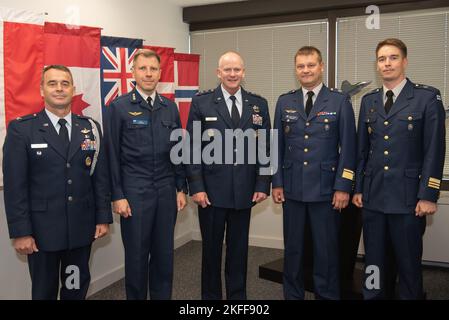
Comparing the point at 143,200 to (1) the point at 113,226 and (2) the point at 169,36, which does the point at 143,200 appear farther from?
(2) the point at 169,36

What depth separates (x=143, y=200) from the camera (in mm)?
2637

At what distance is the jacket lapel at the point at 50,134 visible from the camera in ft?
7.73

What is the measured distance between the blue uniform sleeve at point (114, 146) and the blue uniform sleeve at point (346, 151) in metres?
1.29

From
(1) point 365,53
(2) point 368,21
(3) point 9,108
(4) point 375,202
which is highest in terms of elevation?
(2) point 368,21

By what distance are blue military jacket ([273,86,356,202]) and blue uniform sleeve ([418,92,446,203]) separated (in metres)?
0.40

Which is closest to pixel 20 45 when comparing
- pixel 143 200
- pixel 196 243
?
pixel 143 200

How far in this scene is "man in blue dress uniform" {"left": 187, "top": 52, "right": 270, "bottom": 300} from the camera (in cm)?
283

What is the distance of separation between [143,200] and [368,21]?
295 cm

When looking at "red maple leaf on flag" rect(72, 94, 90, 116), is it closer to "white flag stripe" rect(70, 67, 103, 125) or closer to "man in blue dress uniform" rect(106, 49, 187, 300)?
"white flag stripe" rect(70, 67, 103, 125)

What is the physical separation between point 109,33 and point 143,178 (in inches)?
68.2

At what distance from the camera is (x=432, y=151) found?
8.32 feet

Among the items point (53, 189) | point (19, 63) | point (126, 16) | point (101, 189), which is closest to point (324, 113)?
point (101, 189)

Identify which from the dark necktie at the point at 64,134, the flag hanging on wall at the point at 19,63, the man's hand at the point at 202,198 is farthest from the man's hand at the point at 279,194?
the flag hanging on wall at the point at 19,63

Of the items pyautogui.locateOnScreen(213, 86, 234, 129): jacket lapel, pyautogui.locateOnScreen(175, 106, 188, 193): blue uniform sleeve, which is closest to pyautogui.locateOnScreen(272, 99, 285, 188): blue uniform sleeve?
pyautogui.locateOnScreen(213, 86, 234, 129): jacket lapel
